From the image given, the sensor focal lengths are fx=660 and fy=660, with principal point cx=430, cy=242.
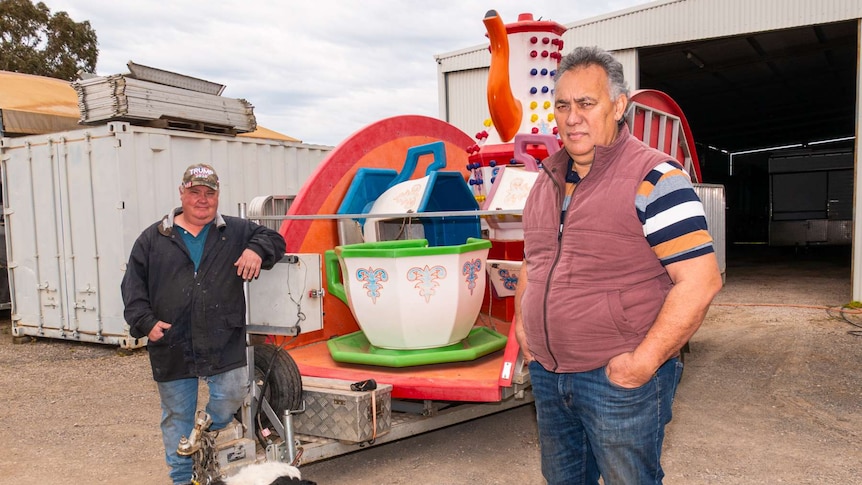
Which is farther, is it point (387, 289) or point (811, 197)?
point (811, 197)

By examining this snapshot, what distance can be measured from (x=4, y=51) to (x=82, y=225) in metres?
22.8

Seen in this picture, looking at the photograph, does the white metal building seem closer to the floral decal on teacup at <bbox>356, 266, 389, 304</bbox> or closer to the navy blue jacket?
the floral decal on teacup at <bbox>356, 266, 389, 304</bbox>

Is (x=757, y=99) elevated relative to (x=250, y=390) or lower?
elevated

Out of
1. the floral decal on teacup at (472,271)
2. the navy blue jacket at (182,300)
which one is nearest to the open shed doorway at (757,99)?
the floral decal on teacup at (472,271)

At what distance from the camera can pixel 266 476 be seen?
244 cm

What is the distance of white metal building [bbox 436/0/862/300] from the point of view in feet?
33.6

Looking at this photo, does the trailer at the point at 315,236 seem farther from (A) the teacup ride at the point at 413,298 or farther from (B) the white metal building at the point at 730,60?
(B) the white metal building at the point at 730,60

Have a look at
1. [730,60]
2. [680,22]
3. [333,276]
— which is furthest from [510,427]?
[730,60]

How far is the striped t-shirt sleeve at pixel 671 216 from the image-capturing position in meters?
1.89

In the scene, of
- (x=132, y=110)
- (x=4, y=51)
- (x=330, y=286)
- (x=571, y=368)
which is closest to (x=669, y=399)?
(x=571, y=368)

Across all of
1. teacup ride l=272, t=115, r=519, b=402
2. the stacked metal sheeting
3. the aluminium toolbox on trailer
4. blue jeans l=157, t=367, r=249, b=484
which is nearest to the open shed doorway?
teacup ride l=272, t=115, r=519, b=402

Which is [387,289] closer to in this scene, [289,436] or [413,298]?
[413,298]

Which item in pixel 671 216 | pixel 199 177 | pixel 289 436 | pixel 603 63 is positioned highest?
pixel 603 63

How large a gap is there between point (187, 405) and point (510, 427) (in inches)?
100
